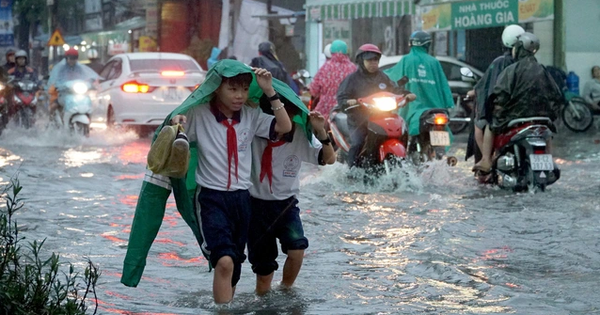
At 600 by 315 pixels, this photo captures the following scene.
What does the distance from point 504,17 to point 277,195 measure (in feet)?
57.0

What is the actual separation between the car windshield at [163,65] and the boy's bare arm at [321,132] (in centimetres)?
1381

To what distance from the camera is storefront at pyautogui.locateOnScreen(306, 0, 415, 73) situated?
26594 millimetres

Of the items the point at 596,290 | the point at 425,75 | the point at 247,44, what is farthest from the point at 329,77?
the point at 247,44

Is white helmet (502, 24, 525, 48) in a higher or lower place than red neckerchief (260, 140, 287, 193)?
higher

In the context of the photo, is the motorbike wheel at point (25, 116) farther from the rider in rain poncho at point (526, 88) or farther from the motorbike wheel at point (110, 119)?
the rider in rain poncho at point (526, 88)

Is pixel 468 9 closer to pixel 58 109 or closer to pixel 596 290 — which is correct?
pixel 58 109

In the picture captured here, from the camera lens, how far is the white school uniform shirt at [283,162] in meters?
5.56

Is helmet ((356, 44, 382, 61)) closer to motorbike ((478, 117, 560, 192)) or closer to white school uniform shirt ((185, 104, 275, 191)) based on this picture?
motorbike ((478, 117, 560, 192))

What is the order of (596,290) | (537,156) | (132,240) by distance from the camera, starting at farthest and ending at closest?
(537,156) → (596,290) → (132,240)

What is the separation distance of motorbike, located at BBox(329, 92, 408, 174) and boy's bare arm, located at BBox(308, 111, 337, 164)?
5.40 meters

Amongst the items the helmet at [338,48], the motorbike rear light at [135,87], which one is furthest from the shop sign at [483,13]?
the helmet at [338,48]

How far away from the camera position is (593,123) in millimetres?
21047

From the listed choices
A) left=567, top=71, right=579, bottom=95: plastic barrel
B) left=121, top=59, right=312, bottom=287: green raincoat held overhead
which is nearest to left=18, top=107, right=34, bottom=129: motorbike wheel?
left=567, top=71, right=579, bottom=95: plastic barrel

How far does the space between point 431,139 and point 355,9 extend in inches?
641
